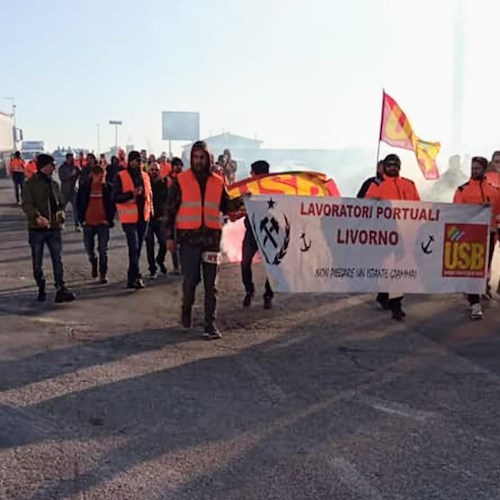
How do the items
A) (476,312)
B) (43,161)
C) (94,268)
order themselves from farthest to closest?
1. (94,268)
2. (43,161)
3. (476,312)

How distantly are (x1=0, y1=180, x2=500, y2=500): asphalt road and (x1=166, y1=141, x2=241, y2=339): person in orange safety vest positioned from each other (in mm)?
593

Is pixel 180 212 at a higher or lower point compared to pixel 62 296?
higher

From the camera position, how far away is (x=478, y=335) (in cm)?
778

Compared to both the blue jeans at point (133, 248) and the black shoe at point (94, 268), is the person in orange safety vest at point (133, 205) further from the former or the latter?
the black shoe at point (94, 268)

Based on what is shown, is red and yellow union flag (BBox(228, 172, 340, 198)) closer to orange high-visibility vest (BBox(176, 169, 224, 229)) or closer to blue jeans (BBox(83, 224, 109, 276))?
orange high-visibility vest (BBox(176, 169, 224, 229))

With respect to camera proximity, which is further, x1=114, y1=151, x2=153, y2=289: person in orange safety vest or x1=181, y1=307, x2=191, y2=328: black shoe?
x1=114, y1=151, x2=153, y2=289: person in orange safety vest

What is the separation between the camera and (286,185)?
31.9 ft

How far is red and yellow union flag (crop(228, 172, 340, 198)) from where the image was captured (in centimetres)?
959

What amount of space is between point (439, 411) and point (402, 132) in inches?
331

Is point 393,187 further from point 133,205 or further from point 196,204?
point 133,205

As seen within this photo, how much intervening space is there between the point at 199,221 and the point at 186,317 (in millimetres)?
1064

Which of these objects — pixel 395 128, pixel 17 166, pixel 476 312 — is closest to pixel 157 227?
pixel 395 128

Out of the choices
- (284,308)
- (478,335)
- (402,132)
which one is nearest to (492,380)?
(478,335)

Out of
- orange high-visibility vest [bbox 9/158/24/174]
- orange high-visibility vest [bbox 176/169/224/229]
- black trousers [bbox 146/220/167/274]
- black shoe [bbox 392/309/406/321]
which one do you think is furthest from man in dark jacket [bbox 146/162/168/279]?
orange high-visibility vest [bbox 9/158/24/174]
